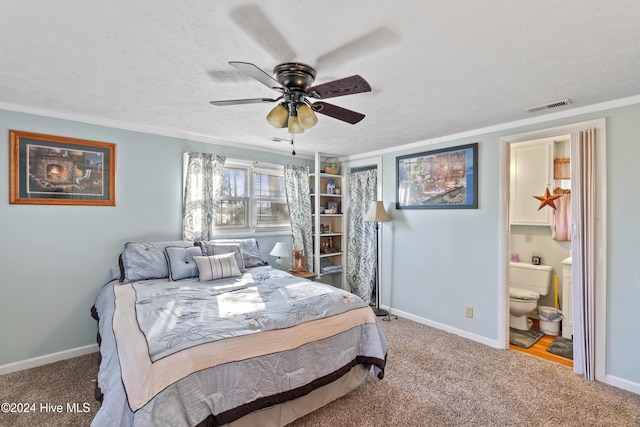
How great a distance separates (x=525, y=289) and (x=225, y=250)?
3.82m

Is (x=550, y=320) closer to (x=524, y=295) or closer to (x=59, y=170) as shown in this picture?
(x=524, y=295)

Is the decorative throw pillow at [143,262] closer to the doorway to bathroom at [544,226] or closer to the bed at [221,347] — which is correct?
the bed at [221,347]

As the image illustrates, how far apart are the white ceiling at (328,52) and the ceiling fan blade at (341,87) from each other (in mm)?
209

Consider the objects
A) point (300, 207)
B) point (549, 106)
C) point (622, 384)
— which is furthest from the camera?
point (300, 207)

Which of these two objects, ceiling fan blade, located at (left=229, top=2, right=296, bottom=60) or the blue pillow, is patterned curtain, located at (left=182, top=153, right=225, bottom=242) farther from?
ceiling fan blade, located at (left=229, top=2, right=296, bottom=60)

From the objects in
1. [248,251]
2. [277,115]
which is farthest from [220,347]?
[248,251]

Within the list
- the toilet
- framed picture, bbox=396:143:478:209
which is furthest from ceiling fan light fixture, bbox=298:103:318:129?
the toilet

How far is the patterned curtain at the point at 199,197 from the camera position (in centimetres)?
350

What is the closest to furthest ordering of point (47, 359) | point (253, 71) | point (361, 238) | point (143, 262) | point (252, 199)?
point (253, 71), point (47, 359), point (143, 262), point (252, 199), point (361, 238)

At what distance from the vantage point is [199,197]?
3.55 metres

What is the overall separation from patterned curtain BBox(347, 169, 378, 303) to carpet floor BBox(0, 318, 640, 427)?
5.28 ft

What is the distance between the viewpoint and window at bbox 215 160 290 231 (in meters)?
3.97

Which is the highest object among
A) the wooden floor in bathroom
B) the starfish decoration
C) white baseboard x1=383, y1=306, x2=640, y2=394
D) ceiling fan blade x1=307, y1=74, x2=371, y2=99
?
ceiling fan blade x1=307, y1=74, x2=371, y2=99

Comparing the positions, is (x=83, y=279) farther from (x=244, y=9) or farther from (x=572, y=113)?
(x=572, y=113)
